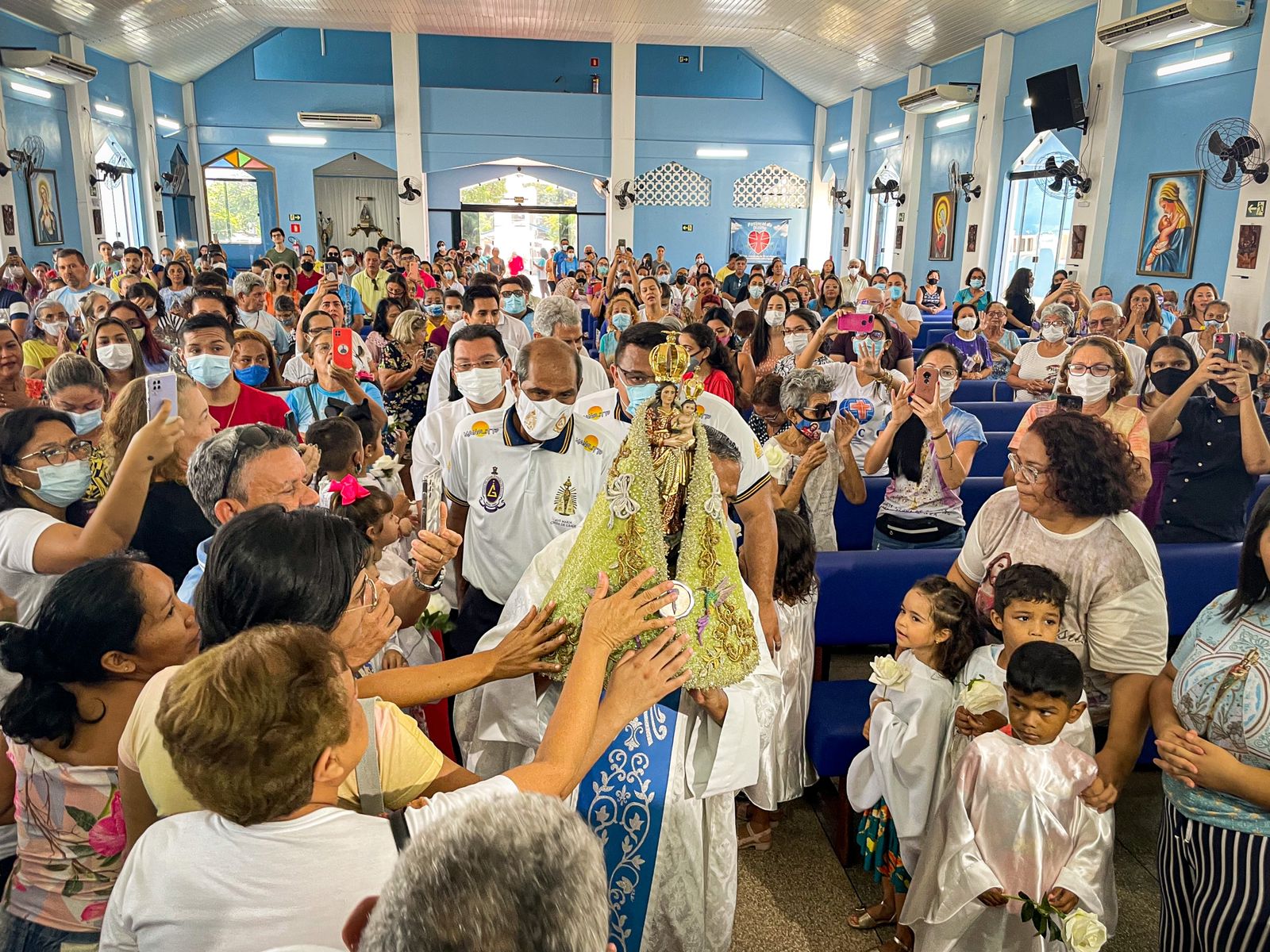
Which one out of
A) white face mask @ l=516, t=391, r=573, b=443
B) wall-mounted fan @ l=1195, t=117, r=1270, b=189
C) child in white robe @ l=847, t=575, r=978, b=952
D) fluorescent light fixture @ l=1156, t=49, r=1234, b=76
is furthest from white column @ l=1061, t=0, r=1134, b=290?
white face mask @ l=516, t=391, r=573, b=443

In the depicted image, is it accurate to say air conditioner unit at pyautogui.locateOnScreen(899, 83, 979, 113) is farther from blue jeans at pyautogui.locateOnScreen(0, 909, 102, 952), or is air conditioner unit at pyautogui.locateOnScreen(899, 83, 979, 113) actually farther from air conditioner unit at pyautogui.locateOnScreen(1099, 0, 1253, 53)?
blue jeans at pyautogui.locateOnScreen(0, 909, 102, 952)

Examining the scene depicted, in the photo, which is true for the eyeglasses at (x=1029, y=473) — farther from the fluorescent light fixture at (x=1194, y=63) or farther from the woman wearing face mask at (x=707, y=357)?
the fluorescent light fixture at (x=1194, y=63)

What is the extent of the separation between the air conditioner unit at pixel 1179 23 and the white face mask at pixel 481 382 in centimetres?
864

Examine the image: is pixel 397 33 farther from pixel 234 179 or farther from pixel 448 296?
pixel 448 296

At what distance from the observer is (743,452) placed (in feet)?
9.39

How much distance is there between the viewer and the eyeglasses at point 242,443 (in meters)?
2.28

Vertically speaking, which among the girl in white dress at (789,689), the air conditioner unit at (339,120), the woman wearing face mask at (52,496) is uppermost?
the air conditioner unit at (339,120)

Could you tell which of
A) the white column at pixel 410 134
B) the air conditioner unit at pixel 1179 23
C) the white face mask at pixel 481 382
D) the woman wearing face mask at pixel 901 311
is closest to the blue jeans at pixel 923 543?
the white face mask at pixel 481 382

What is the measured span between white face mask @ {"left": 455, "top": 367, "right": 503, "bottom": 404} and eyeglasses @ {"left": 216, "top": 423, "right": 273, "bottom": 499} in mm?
1500

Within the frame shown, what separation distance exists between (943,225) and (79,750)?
624 inches

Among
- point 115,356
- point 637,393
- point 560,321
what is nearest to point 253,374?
point 115,356

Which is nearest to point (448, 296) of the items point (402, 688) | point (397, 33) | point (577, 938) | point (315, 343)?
point (315, 343)

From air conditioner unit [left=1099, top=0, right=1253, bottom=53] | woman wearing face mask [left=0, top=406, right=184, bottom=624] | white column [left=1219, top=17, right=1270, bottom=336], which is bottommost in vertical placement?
woman wearing face mask [left=0, top=406, right=184, bottom=624]

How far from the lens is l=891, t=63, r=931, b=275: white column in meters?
16.0
